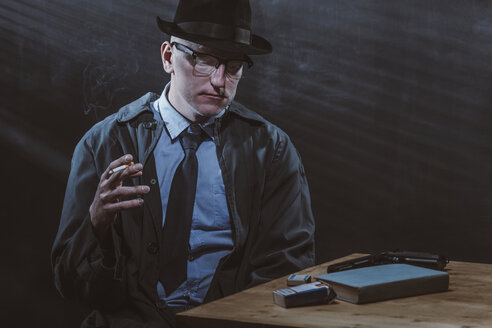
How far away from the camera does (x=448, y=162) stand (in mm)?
2375

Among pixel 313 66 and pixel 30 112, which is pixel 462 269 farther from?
pixel 30 112

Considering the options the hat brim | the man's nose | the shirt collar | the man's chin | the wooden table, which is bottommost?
the wooden table

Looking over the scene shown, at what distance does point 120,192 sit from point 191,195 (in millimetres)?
458

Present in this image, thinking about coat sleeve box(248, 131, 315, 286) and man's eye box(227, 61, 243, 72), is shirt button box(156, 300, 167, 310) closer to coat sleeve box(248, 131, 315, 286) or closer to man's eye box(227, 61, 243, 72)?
coat sleeve box(248, 131, 315, 286)

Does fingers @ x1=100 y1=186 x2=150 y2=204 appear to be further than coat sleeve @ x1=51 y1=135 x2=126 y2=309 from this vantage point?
No

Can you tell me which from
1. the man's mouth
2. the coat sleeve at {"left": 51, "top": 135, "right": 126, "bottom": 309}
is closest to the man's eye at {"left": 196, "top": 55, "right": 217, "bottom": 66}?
the man's mouth

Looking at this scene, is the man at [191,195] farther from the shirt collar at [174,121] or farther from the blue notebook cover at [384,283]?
the blue notebook cover at [384,283]

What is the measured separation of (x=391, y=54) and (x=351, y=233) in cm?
77

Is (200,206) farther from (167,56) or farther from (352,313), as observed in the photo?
(352,313)

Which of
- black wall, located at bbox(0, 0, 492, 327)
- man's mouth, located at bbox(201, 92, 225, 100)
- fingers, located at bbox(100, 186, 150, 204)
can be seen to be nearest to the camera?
fingers, located at bbox(100, 186, 150, 204)

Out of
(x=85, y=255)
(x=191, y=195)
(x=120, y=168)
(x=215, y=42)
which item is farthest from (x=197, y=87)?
(x=85, y=255)

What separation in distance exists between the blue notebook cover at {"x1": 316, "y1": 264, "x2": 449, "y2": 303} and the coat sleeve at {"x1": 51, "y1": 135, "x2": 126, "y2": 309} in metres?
0.80

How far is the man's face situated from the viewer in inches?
82.3

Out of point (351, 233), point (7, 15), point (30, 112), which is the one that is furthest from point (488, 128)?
point (7, 15)
